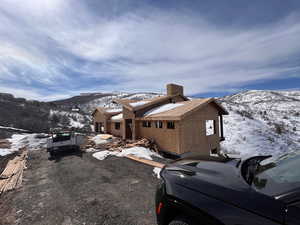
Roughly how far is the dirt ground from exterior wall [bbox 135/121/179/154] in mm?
4449

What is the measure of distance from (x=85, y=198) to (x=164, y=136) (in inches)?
308

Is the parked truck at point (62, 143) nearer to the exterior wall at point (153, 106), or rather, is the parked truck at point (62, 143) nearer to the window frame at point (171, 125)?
the exterior wall at point (153, 106)

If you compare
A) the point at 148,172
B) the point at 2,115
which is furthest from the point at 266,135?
the point at 2,115

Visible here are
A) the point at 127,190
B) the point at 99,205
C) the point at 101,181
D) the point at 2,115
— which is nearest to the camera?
the point at 99,205

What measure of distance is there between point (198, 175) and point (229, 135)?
69.3ft

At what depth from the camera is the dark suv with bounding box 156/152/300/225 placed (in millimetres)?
1289

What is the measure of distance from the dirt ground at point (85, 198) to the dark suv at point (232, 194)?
1.76 meters

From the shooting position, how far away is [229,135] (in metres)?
20.5

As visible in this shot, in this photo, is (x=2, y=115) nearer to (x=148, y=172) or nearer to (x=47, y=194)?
(x=47, y=194)

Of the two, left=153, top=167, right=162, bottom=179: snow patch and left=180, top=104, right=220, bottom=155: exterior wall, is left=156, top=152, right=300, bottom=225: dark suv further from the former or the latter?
left=180, top=104, right=220, bottom=155: exterior wall

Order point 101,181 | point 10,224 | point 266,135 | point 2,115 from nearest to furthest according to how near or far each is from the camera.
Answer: point 10,224
point 101,181
point 266,135
point 2,115

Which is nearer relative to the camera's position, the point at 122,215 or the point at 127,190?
the point at 122,215

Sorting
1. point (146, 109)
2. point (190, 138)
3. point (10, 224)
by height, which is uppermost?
point (146, 109)

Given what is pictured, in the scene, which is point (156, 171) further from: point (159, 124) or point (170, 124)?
point (159, 124)
